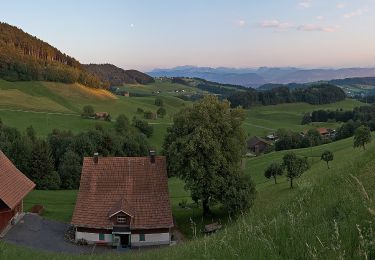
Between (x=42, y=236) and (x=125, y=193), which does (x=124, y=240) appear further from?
(x=42, y=236)

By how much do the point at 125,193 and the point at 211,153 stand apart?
26.5 feet

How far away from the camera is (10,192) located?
122 ft

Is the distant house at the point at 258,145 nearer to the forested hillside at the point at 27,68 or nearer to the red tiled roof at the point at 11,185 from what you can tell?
the forested hillside at the point at 27,68

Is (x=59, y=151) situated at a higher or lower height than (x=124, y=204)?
lower

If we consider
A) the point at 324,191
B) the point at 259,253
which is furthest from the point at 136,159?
the point at 259,253

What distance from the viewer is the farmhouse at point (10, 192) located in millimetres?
35938

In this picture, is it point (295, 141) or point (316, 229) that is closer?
point (316, 229)

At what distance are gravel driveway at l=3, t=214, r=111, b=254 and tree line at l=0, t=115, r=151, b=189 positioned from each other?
83.7ft

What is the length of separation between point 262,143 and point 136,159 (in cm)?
9120

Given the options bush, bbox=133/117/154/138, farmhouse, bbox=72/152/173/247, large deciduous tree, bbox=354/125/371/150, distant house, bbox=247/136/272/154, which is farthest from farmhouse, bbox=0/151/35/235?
distant house, bbox=247/136/272/154

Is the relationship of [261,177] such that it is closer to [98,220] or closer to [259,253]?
[98,220]

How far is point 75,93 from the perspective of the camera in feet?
541

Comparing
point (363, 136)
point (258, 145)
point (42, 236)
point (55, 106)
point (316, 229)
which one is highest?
point (316, 229)

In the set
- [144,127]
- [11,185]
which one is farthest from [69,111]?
[11,185]
